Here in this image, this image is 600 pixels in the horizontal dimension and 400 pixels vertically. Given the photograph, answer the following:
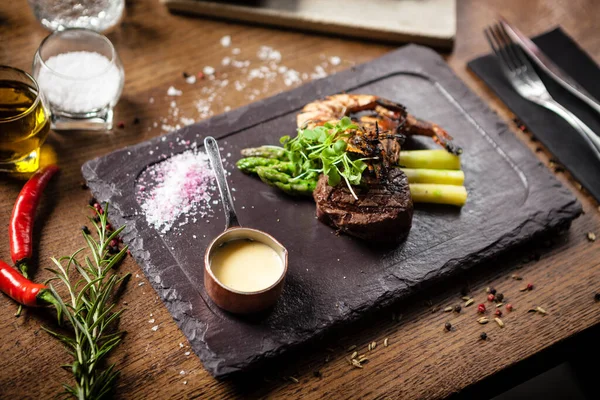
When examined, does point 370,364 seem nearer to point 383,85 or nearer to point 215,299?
point 215,299

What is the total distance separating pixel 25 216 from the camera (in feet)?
10.2

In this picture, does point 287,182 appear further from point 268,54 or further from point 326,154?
point 268,54

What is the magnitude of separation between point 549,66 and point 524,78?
19 centimetres

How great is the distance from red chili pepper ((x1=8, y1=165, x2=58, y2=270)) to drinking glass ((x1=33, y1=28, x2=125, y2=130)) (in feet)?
1.15

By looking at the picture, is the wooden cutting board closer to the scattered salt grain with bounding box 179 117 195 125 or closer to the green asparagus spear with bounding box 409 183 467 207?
the scattered salt grain with bounding box 179 117 195 125

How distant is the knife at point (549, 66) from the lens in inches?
155

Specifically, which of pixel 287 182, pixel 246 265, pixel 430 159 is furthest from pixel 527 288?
pixel 246 265

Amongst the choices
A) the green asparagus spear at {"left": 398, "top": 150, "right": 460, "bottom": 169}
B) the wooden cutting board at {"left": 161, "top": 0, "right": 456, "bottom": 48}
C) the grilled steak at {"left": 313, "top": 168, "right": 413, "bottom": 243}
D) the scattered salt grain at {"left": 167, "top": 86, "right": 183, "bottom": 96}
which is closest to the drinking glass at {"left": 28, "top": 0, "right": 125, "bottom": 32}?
the wooden cutting board at {"left": 161, "top": 0, "right": 456, "bottom": 48}

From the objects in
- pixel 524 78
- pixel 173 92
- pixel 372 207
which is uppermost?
pixel 524 78

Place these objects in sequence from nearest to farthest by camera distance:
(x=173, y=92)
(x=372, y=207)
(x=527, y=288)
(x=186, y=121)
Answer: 1. (x=372, y=207)
2. (x=527, y=288)
3. (x=186, y=121)
4. (x=173, y=92)

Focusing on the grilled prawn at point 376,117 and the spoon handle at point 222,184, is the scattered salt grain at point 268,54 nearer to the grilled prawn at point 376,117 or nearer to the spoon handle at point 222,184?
the grilled prawn at point 376,117

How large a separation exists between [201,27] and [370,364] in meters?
2.54

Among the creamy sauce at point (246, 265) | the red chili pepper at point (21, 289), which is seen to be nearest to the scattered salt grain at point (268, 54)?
the creamy sauce at point (246, 265)

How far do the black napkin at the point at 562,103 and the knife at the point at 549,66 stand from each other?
58mm
